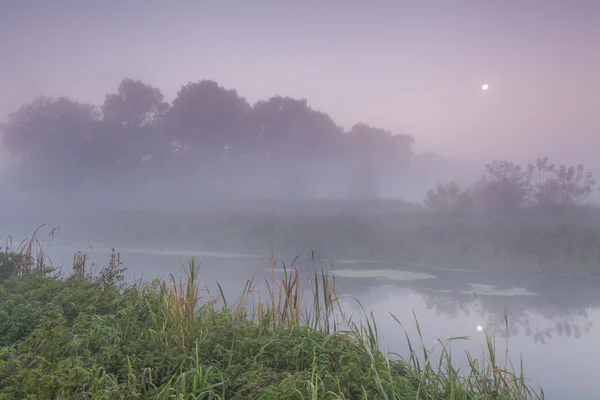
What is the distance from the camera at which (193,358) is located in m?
2.23

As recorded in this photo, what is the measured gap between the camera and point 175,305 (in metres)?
2.58

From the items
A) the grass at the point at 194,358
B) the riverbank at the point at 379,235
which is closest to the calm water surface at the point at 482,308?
the grass at the point at 194,358

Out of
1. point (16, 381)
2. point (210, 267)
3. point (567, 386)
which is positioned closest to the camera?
point (16, 381)

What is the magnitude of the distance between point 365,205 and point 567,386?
11.2 m

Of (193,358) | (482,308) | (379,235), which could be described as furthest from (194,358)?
(379,235)

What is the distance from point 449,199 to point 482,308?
22.4 ft

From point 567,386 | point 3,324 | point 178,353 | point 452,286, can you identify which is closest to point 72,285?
point 3,324

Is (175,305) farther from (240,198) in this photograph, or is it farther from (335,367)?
(240,198)

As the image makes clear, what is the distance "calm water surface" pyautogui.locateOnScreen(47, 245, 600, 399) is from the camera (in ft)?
15.4

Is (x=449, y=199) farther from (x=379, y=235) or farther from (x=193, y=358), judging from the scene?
(x=193, y=358)

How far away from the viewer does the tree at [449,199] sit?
13445 millimetres

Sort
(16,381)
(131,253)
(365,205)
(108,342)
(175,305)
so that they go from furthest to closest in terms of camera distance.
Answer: (365,205), (131,253), (175,305), (108,342), (16,381)

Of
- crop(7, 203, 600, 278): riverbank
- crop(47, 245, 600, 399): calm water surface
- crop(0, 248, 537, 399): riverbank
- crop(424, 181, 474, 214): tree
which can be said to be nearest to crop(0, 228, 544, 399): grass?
crop(0, 248, 537, 399): riverbank

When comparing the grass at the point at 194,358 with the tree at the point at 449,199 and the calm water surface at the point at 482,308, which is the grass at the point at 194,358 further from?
the tree at the point at 449,199
